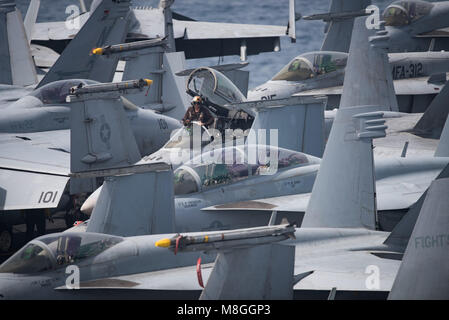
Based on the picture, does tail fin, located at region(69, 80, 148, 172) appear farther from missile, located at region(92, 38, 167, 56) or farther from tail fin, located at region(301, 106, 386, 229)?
tail fin, located at region(301, 106, 386, 229)

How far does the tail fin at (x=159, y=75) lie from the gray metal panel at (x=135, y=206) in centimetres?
1003

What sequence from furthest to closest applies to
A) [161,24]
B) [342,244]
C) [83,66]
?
[161,24]
[83,66]
[342,244]

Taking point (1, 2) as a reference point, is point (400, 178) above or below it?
below

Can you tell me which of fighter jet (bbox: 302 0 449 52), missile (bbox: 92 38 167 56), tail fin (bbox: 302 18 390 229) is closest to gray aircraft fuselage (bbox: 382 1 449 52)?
fighter jet (bbox: 302 0 449 52)

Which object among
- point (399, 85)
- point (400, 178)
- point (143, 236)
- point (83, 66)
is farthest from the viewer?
point (399, 85)

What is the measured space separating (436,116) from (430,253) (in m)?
11.3

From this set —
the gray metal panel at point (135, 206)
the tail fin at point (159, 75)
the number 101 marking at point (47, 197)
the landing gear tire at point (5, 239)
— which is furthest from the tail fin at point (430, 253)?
the tail fin at point (159, 75)

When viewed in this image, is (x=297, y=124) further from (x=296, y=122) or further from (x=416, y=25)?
(x=416, y=25)

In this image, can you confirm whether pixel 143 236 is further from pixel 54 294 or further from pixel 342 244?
pixel 342 244

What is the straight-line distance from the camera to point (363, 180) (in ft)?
37.7

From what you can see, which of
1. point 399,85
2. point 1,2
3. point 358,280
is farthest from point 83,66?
point 358,280

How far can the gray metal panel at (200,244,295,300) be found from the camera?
308 inches
